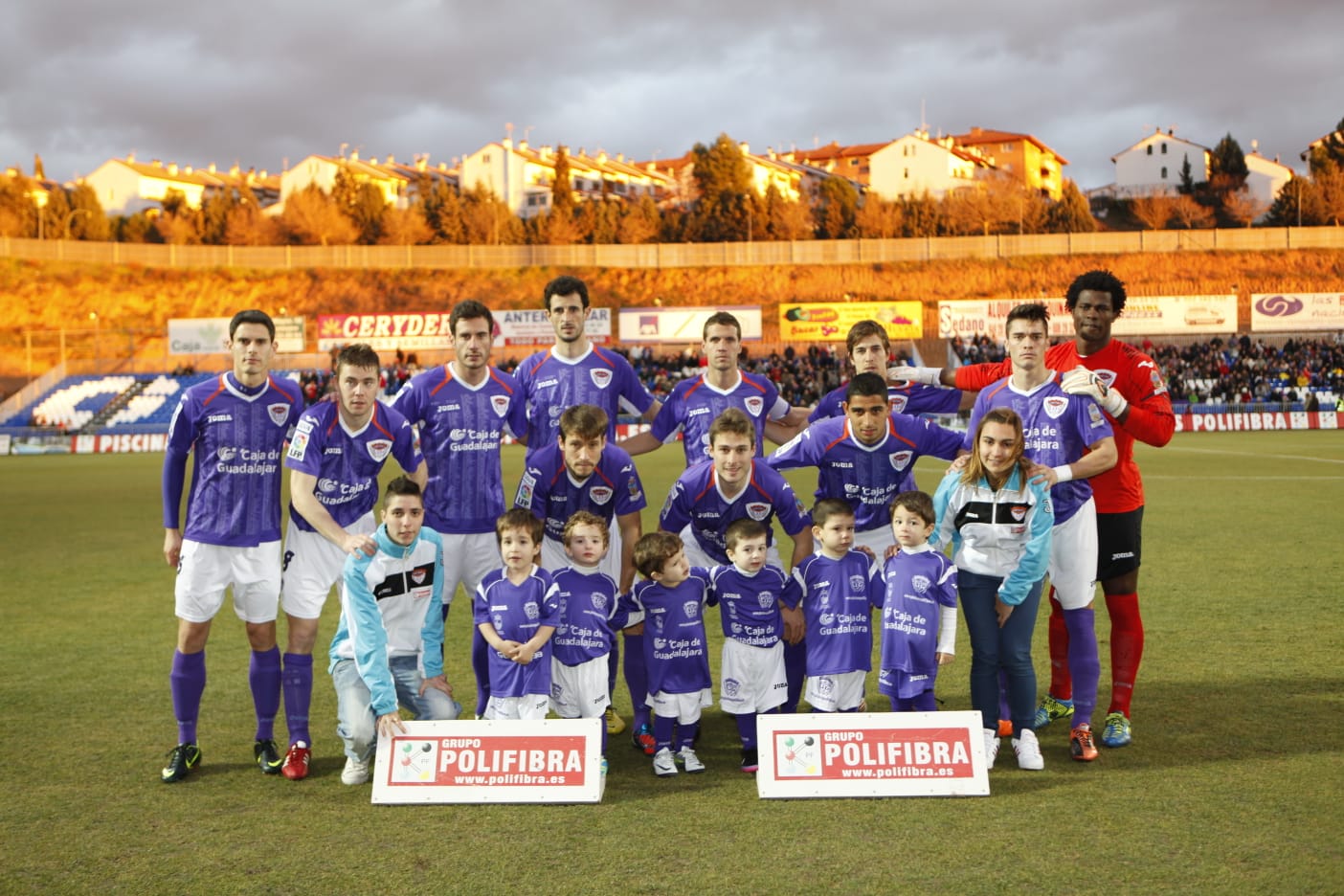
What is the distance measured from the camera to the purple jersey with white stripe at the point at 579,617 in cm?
543

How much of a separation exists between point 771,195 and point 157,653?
76.0m

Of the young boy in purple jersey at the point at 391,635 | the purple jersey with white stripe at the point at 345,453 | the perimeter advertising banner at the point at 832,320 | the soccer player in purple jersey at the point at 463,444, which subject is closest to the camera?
the young boy in purple jersey at the point at 391,635

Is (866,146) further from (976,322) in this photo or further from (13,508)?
→ (13,508)

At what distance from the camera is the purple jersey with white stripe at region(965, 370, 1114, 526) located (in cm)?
549

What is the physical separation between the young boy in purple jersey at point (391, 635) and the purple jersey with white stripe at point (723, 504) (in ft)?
4.18

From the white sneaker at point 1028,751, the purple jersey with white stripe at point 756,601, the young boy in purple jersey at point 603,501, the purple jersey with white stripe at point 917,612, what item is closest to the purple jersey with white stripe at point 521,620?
the young boy in purple jersey at point 603,501

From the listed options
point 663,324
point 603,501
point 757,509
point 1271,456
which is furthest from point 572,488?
point 663,324

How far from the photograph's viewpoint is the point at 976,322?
5206cm

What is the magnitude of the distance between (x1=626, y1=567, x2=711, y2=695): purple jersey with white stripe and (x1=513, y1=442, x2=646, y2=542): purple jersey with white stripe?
1.90 ft

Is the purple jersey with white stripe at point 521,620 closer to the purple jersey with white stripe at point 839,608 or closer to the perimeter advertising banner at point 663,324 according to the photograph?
the purple jersey with white stripe at point 839,608

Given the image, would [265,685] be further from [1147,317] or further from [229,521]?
[1147,317]

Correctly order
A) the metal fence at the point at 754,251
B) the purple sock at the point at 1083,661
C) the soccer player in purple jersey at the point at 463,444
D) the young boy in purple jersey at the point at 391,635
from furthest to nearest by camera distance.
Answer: the metal fence at the point at 754,251 < the soccer player in purple jersey at the point at 463,444 < the purple sock at the point at 1083,661 < the young boy in purple jersey at the point at 391,635

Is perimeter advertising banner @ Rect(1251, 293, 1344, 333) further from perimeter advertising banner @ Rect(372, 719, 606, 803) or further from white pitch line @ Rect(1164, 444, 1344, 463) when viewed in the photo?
perimeter advertising banner @ Rect(372, 719, 606, 803)

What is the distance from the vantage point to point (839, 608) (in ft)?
18.0
